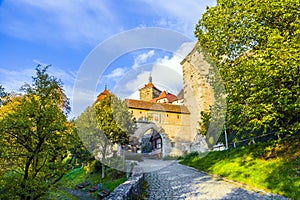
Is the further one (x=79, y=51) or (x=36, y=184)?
(x=79, y=51)

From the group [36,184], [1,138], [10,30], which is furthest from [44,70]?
[10,30]

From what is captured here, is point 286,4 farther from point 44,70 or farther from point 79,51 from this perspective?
point 79,51

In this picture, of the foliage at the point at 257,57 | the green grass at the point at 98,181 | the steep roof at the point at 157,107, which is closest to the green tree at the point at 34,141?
the green grass at the point at 98,181

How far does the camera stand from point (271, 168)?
8.40 meters

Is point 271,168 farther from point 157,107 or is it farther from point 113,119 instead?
point 157,107

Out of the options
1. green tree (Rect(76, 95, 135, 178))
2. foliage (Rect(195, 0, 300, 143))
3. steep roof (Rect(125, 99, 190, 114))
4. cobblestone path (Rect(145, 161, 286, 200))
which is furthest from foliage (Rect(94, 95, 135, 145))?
steep roof (Rect(125, 99, 190, 114))

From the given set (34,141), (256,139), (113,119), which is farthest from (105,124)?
(256,139)

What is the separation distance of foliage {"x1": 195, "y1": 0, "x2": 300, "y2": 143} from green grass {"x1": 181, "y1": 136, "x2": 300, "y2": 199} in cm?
94

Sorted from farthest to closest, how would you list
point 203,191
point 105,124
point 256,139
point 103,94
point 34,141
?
point 256,139
point 103,94
point 105,124
point 203,191
point 34,141

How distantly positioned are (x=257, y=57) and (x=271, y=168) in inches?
164

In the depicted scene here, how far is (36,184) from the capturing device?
498 cm

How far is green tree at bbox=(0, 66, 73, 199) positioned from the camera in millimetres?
4949

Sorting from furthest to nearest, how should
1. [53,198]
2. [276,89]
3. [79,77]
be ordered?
[79,77], [276,89], [53,198]

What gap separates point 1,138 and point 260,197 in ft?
21.9
